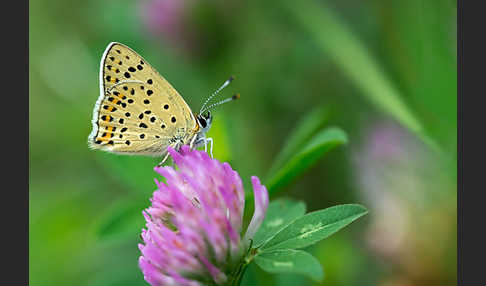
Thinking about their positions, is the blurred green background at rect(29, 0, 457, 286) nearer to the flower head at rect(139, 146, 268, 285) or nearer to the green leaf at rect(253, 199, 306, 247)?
the green leaf at rect(253, 199, 306, 247)

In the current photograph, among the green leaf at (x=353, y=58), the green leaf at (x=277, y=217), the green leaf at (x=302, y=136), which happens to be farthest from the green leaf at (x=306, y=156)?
the green leaf at (x=353, y=58)

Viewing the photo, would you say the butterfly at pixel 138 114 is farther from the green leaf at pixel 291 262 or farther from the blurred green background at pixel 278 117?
the green leaf at pixel 291 262

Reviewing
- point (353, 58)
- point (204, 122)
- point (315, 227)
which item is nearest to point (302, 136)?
point (204, 122)

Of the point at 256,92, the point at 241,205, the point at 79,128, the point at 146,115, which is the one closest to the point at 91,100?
the point at 79,128

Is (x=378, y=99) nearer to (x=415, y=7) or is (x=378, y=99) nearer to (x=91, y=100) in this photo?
(x=415, y=7)

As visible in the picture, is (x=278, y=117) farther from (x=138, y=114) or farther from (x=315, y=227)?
(x=315, y=227)

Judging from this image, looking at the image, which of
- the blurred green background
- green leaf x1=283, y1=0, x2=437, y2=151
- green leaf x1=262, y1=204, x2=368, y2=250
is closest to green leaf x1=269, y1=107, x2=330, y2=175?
the blurred green background
